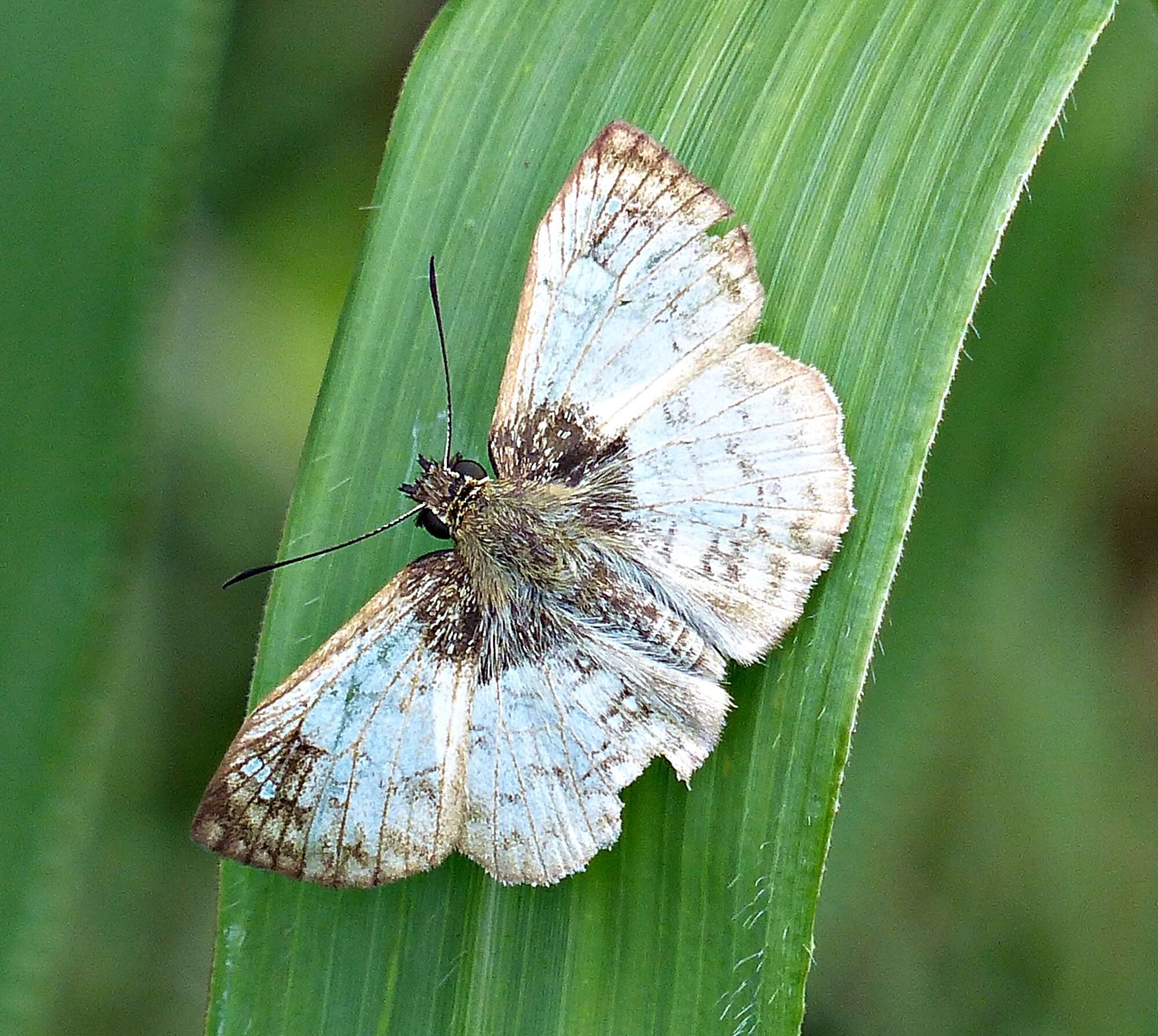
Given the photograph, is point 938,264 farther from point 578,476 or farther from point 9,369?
point 9,369

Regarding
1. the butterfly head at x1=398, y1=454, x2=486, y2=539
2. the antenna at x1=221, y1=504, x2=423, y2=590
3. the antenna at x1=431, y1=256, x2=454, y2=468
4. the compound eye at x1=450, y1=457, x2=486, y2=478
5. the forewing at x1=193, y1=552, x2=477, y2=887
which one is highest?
the antenna at x1=431, y1=256, x2=454, y2=468

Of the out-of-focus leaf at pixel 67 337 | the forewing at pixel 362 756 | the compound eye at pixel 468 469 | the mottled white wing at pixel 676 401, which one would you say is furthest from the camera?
the out-of-focus leaf at pixel 67 337

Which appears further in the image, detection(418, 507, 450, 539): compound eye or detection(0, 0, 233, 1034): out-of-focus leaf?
detection(0, 0, 233, 1034): out-of-focus leaf

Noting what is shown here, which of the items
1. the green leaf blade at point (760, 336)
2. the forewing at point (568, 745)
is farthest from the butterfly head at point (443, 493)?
the forewing at point (568, 745)

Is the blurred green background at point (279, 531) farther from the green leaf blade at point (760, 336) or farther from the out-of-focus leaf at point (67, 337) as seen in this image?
the green leaf blade at point (760, 336)

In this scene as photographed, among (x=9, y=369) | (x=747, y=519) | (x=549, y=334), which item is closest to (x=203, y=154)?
(x=9, y=369)

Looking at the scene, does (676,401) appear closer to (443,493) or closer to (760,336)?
(760,336)

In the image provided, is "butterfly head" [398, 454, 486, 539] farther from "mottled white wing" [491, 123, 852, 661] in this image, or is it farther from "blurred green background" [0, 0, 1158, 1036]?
"blurred green background" [0, 0, 1158, 1036]

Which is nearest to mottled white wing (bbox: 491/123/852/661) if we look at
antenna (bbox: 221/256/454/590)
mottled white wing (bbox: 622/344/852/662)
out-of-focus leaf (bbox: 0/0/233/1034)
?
mottled white wing (bbox: 622/344/852/662)
